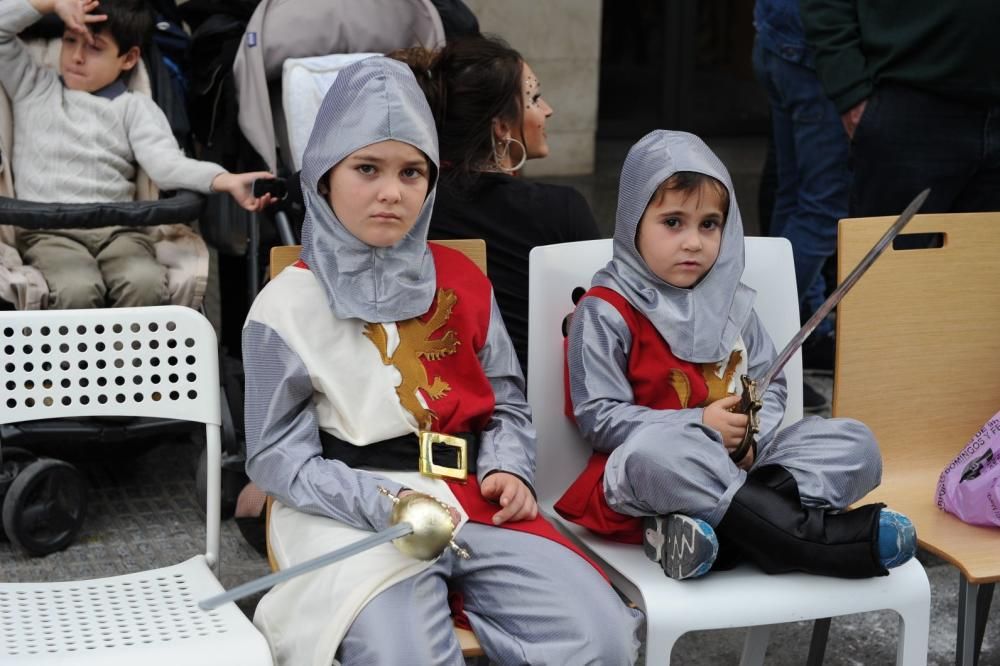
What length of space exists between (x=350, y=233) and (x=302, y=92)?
138 centimetres

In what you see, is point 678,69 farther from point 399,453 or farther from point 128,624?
point 128,624

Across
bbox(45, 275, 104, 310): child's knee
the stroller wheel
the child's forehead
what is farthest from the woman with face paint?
the stroller wheel

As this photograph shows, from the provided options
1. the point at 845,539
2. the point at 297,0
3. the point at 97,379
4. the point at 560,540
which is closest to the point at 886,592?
the point at 845,539

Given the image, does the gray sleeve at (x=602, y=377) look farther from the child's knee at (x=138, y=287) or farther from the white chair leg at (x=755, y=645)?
the child's knee at (x=138, y=287)

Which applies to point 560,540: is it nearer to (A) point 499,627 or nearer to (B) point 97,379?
(A) point 499,627

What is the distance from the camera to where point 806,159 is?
14.6 ft

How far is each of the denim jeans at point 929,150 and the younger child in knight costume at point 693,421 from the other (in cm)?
101

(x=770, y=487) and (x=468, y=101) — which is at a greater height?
(x=468, y=101)

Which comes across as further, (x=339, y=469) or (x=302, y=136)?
(x=302, y=136)

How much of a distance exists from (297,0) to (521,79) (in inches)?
41.4

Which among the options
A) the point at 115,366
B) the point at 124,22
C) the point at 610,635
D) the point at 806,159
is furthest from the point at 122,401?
the point at 806,159

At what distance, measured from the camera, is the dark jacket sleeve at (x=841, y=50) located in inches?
138

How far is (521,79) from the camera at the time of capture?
9.94ft

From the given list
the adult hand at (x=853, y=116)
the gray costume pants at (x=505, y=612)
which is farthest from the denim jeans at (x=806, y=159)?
the gray costume pants at (x=505, y=612)
